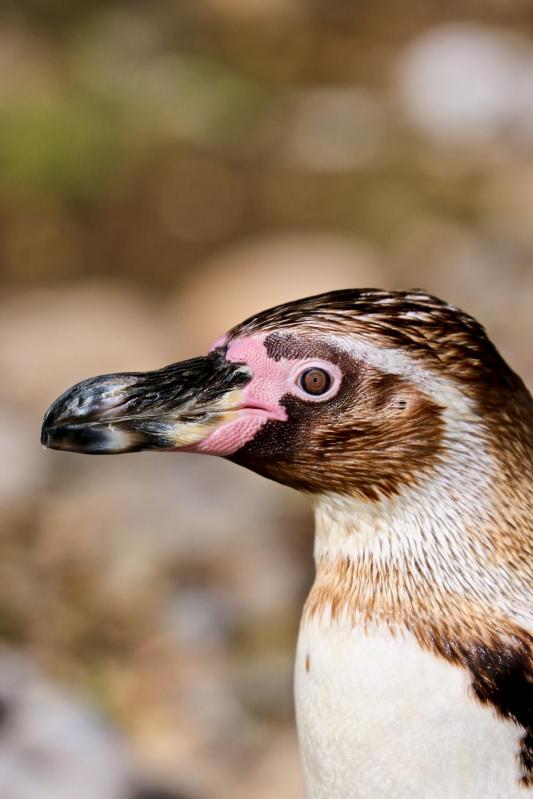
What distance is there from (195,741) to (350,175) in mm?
4211

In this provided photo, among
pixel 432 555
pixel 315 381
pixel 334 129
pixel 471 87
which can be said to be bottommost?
pixel 432 555

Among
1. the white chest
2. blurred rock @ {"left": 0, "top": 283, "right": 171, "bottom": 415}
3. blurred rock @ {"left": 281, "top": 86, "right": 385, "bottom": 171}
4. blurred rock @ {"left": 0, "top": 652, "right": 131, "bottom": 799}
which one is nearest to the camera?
the white chest

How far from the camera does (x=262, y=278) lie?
239 inches

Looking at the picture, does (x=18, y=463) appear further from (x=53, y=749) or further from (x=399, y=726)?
(x=399, y=726)

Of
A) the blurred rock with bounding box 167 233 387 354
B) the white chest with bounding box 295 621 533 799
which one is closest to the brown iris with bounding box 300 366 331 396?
the white chest with bounding box 295 621 533 799

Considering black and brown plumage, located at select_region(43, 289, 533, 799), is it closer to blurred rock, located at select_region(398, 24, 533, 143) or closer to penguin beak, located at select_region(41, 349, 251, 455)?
penguin beak, located at select_region(41, 349, 251, 455)

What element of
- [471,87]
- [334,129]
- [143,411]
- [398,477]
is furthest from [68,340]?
[398,477]

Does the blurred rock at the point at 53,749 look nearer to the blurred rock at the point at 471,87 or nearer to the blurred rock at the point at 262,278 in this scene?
the blurred rock at the point at 262,278

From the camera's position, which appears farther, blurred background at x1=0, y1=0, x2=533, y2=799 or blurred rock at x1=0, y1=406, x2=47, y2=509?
blurred rock at x1=0, y1=406, x2=47, y2=509

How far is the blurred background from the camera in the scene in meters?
3.73

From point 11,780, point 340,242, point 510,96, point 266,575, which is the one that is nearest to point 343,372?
point 11,780

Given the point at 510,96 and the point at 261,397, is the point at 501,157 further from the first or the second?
the point at 261,397

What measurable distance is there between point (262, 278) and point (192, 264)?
69cm

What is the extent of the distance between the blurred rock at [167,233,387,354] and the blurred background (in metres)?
0.02
